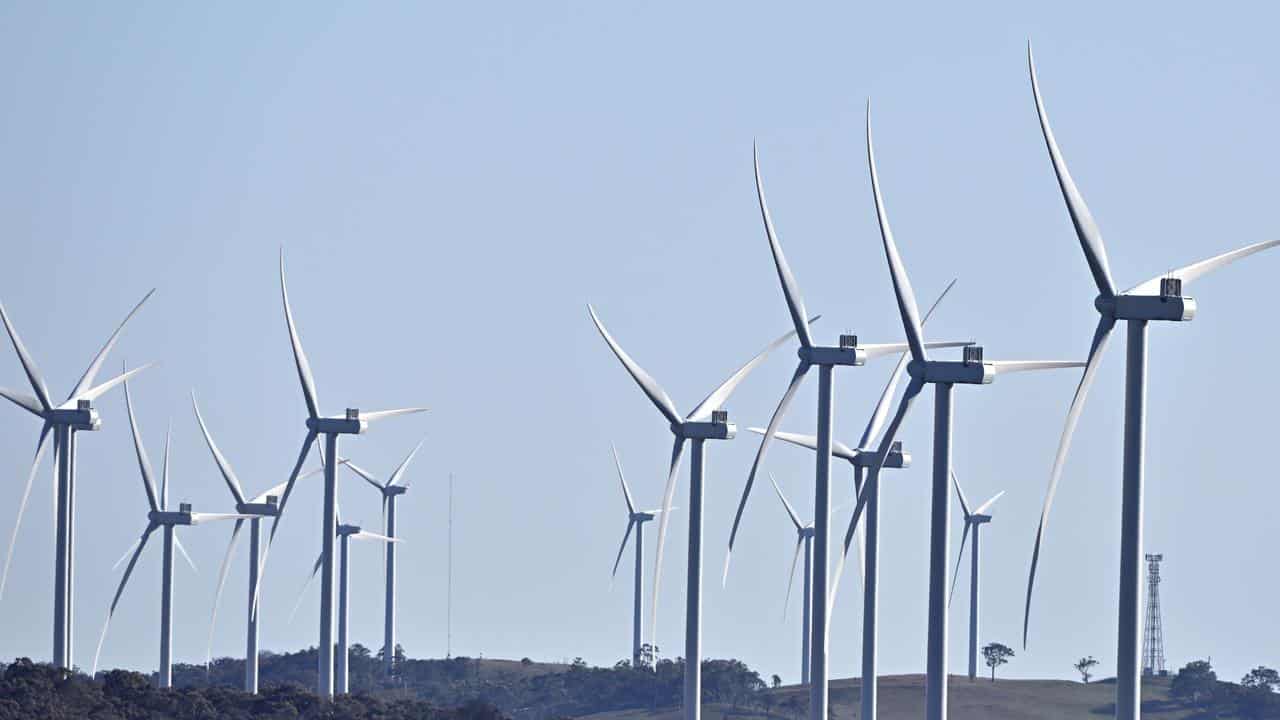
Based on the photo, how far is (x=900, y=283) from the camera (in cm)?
9950

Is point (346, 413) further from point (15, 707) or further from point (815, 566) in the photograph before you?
point (815, 566)

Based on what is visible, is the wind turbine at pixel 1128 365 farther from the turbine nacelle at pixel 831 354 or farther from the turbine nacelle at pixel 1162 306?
the turbine nacelle at pixel 831 354

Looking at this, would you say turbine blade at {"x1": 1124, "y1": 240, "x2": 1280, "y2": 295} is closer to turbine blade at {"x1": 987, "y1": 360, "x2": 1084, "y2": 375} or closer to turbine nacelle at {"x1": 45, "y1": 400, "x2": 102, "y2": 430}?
turbine blade at {"x1": 987, "y1": 360, "x2": 1084, "y2": 375}

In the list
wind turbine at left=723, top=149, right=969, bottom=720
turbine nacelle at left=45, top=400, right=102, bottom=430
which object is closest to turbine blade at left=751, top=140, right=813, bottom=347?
wind turbine at left=723, top=149, right=969, bottom=720

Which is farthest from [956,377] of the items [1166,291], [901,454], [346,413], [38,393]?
[38,393]

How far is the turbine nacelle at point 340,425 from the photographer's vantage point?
15012cm

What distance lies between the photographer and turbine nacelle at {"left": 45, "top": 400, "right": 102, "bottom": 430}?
497 feet

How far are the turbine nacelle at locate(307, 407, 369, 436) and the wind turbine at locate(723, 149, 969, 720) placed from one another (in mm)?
36234

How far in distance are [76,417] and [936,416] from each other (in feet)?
227

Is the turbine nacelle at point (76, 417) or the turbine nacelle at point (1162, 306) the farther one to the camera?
the turbine nacelle at point (76, 417)

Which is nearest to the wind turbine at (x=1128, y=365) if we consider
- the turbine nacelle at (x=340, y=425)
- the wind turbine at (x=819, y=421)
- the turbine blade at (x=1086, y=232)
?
the turbine blade at (x=1086, y=232)

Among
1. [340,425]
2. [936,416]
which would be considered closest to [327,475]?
[340,425]

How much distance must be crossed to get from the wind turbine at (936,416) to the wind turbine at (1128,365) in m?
11.3

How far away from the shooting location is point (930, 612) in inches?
3883
